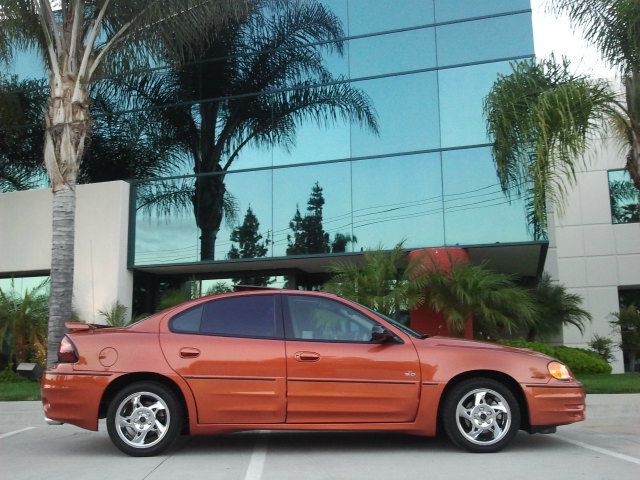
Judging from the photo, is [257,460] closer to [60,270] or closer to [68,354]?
[68,354]

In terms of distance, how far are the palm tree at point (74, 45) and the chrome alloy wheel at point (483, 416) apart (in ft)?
25.8

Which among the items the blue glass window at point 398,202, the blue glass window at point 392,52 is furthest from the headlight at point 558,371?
the blue glass window at point 392,52

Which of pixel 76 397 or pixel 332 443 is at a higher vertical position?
pixel 76 397

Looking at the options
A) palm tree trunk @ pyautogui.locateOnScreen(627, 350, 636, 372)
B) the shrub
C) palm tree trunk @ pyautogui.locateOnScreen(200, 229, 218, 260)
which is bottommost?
palm tree trunk @ pyautogui.locateOnScreen(627, 350, 636, 372)

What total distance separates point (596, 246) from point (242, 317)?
17.1 m

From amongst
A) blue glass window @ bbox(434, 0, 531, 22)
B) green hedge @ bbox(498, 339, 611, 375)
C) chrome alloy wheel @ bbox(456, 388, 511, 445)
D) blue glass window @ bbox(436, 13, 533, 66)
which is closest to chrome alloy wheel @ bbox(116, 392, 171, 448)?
chrome alloy wheel @ bbox(456, 388, 511, 445)

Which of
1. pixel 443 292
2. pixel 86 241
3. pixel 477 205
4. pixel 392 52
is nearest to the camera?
pixel 443 292

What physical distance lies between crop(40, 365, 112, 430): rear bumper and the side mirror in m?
2.38

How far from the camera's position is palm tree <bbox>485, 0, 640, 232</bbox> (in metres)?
10.4

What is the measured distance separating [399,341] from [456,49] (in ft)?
33.7

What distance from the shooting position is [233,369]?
6082 millimetres

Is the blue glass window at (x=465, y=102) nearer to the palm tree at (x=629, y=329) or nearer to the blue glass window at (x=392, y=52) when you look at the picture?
the blue glass window at (x=392, y=52)

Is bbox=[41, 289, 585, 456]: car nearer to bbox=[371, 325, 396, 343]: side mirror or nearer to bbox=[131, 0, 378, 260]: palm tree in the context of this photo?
bbox=[371, 325, 396, 343]: side mirror

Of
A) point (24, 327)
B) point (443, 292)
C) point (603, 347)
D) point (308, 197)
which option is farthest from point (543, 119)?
point (24, 327)
